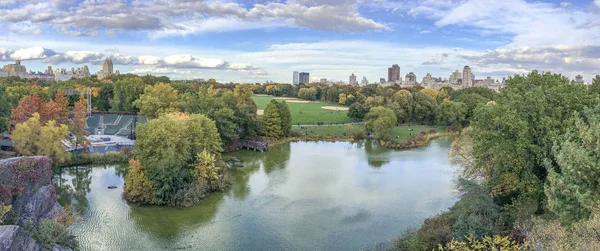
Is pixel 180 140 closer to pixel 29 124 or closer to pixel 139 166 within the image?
pixel 139 166

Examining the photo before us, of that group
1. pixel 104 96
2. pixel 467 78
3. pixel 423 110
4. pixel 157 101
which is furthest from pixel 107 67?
pixel 467 78

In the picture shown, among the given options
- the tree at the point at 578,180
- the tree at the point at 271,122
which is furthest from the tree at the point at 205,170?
the tree at the point at 271,122

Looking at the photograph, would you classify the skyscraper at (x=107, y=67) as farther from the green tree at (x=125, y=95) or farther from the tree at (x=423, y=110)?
the tree at (x=423, y=110)

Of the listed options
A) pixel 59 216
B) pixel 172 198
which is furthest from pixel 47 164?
pixel 172 198

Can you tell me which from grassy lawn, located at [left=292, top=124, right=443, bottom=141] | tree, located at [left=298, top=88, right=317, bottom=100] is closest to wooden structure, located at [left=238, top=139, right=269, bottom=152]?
grassy lawn, located at [left=292, top=124, right=443, bottom=141]

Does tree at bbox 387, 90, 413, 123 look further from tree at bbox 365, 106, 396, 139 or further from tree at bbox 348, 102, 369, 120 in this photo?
tree at bbox 365, 106, 396, 139

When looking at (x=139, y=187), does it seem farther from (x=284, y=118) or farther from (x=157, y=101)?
(x=284, y=118)
